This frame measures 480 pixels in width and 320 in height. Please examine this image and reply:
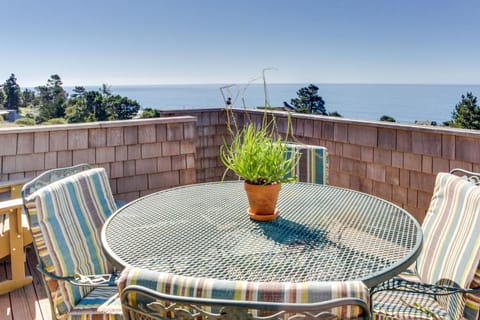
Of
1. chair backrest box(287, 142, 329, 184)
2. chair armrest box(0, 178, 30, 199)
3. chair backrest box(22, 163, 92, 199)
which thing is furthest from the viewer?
chair armrest box(0, 178, 30, 199)

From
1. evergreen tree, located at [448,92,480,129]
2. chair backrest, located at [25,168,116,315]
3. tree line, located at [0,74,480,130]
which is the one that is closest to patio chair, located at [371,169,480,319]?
chair backrest, located at [25,168,116,315]

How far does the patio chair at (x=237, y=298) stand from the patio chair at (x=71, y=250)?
2.75ft

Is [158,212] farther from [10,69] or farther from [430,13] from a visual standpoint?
[10,69]

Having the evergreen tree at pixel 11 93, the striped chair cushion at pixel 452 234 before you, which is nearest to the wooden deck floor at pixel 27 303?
the striped chair cushion at pixel 452 234

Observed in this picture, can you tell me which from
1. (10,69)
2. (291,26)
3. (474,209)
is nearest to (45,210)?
(474,209)

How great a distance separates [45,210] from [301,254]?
113 centimetres

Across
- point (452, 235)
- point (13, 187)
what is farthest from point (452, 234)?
point (13, 187)

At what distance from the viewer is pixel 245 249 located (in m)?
1.52

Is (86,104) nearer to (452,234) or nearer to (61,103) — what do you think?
(61,103)

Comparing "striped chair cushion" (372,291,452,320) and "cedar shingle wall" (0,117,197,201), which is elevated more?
"cedar shingle wall" (0,117,197,201)

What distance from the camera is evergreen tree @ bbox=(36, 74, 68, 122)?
1444 inches

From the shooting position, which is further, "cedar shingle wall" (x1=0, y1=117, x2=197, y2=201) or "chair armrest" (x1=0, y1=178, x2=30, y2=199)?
"cedar shingle wall" (x1=0, y1=117, x2=197, y2=201)

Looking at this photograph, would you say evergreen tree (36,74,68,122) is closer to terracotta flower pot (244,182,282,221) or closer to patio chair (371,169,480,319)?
terracotta flower pot (244,182,282,221)

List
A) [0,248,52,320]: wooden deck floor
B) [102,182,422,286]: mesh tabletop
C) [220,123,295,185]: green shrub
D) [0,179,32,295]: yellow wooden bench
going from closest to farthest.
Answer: [102,182,422,286]: mesh tabletop, [220,123,295,185]: green shrub, [0,248,52,320]: wooden deck floor, [0,179,32,295]: yellow wooden bench
